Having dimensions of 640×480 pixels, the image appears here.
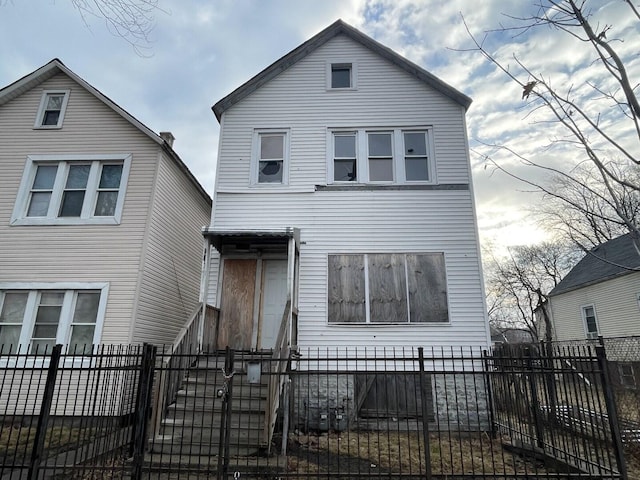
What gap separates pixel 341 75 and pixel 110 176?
6990 mm

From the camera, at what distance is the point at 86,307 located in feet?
30.9

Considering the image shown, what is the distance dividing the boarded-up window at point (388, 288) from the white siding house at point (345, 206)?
0.02 m

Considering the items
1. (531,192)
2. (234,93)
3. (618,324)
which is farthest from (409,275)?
(618,324)

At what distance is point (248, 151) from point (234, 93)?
174 cm

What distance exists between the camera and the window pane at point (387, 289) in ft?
30.6

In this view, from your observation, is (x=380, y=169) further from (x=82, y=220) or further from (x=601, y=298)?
(x=601, y=298)

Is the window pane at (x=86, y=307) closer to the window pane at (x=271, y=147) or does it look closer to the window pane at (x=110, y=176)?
the window pane at (x=110, y=176)

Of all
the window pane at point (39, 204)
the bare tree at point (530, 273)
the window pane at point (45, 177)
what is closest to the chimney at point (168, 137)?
the window pane at point (45, 177)

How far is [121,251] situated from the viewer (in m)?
9.66

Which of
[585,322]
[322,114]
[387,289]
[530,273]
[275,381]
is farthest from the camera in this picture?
[530,273]

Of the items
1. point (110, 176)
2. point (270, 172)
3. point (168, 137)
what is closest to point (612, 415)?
point (270, 172)

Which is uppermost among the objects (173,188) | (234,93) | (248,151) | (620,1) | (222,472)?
(234,93)

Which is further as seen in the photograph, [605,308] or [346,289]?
[605,308]

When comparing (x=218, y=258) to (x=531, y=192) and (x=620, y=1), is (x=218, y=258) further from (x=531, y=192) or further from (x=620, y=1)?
(x=620, y=1)
